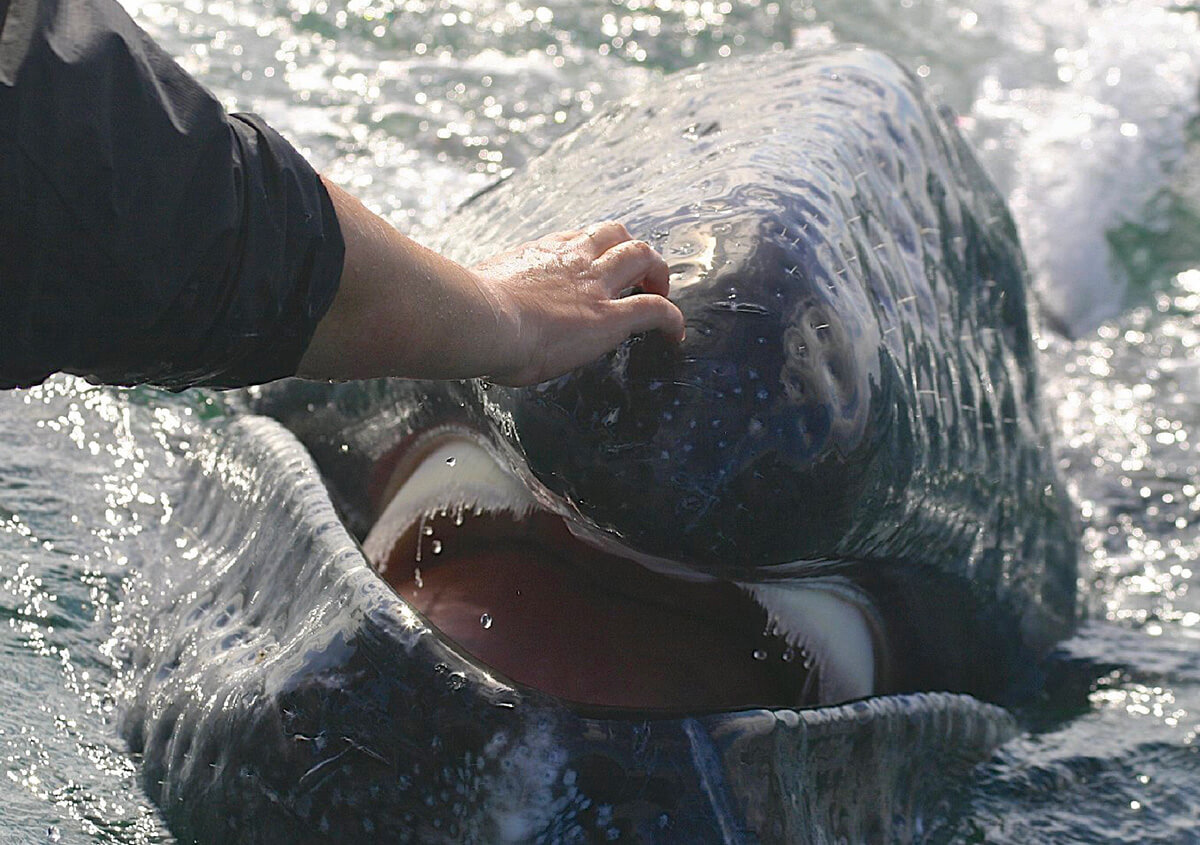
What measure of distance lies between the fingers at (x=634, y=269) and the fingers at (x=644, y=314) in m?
0.05

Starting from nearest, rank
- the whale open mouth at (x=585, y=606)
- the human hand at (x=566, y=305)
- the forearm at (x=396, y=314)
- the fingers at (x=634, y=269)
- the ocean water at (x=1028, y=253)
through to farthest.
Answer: the forearm at (x=396, y=314), the human hand at (x=566, y=305), the fingers at (x=634, y=269), the whale open mouth at (x=585, y=606), the ocean water at (x=1028, y=253)

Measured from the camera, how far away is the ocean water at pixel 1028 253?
334 centimetres

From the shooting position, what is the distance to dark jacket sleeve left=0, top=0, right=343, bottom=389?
71.4 inches

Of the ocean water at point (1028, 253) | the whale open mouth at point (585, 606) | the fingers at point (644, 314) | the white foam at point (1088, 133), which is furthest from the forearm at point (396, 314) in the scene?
the white foam at point (1088, 133)

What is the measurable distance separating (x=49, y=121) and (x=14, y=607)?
180 cm

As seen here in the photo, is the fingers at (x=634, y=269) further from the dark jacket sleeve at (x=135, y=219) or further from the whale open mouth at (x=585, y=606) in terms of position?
the dark jacket sleeve at (x=135, y=219)

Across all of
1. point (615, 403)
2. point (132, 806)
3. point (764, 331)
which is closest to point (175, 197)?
point (615, 403)

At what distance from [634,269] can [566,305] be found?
5.6 inches

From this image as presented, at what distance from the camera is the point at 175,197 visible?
1.94 meters

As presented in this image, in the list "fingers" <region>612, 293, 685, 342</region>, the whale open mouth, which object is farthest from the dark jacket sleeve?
the whale open mouth

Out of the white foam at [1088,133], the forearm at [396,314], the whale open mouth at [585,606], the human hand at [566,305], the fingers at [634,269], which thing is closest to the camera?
the forearm at [396,314]

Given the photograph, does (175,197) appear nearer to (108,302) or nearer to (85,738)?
(108,302)

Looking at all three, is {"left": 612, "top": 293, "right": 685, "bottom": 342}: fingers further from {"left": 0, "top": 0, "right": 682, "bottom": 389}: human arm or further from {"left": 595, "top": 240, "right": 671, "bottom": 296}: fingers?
{"left": 0, "top": 0, "right": 682, "bottom": 389}: human arm

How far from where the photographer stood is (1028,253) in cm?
711
